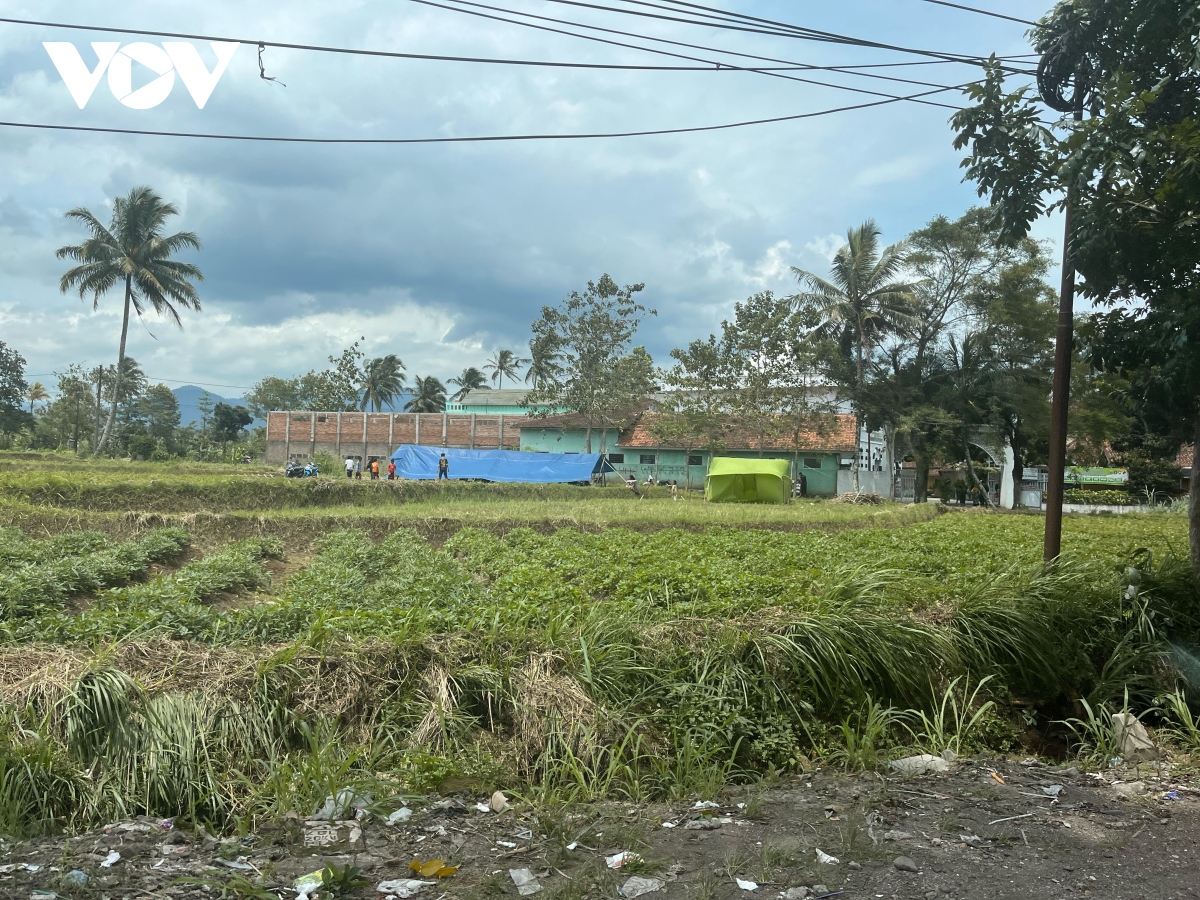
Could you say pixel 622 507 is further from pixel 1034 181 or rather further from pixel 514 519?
pixel 1034 181

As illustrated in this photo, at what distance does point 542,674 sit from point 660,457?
141 ft

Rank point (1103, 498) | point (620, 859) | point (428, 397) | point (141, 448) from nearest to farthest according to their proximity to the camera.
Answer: point (620, 859)
point (1103, 498)
point (141, 448)
point (428, 397)

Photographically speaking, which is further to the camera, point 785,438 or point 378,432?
point 378,432

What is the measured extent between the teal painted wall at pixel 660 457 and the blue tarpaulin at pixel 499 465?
141 inches

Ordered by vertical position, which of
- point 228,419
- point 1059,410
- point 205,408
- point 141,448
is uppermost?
point 205,408

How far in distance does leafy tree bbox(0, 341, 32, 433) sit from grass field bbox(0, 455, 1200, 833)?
50.1 m

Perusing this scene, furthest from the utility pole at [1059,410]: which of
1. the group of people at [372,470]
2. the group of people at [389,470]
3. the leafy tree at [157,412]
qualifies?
the leafy tree at [157,412]

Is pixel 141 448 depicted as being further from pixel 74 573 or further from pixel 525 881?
pixel 525 881

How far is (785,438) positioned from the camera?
4519cm

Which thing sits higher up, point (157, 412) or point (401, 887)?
point (157, 412)

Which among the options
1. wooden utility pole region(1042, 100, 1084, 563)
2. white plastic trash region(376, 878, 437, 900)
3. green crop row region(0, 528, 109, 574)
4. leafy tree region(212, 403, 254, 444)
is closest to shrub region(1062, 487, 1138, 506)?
wooden utility pole region(1042, 100, 1084, 563)

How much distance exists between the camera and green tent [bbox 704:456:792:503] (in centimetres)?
3278

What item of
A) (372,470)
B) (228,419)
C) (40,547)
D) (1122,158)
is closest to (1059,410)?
(1122,158)

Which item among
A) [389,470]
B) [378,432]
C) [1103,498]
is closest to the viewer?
[389,470]
